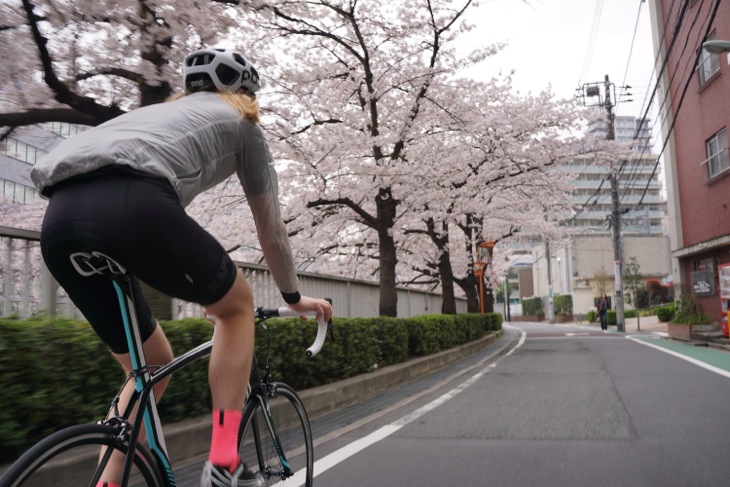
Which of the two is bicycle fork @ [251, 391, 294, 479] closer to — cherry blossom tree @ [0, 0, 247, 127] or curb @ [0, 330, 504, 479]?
curb @ [0, 330, 504, 479]

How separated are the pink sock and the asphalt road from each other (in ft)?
6.01

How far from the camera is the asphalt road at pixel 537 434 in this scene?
3510 mm

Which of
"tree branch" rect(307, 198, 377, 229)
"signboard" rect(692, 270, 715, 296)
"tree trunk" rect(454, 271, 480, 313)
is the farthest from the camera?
"tree trunk" rect(454, 271, 480, 313)

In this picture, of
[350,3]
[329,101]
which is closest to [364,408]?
[350,3]

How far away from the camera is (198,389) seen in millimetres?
4461

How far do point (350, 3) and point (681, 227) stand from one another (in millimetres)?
17531

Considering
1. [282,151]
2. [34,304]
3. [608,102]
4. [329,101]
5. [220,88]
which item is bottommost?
[34,304]

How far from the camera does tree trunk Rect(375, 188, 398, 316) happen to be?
12344 millimetres

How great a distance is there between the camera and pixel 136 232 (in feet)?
5.00

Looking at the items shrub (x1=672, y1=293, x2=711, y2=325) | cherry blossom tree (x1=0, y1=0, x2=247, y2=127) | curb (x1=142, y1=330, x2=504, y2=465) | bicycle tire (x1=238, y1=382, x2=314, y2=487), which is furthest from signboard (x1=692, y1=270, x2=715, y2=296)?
bicycle tire (x1=238, y1=382, x2=314, y2=487)

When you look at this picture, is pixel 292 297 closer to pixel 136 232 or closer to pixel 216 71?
pixel 136 232

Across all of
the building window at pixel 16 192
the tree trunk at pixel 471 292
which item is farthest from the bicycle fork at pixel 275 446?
the tree trunk at pixel 471 292

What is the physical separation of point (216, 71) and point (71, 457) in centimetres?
118

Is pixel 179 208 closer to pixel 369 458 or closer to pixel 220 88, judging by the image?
pixel 220 88
